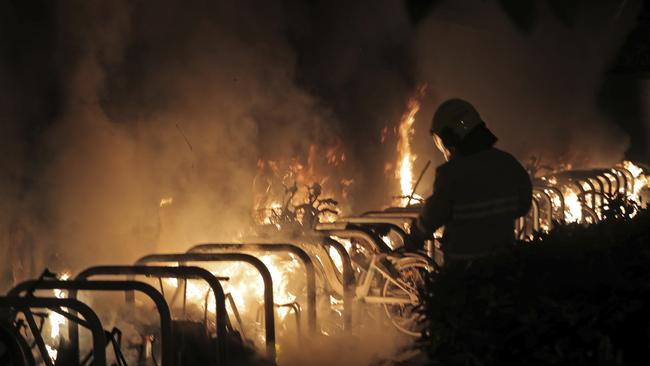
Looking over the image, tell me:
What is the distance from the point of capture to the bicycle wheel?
24.0 feet

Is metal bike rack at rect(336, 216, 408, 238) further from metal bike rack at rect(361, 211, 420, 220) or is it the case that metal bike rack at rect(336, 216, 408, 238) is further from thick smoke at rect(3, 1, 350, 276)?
thick smoke at rect(3, 1, 350, 276)

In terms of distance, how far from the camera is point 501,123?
17734 mm

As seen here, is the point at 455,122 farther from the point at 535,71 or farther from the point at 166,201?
the point at 535,71

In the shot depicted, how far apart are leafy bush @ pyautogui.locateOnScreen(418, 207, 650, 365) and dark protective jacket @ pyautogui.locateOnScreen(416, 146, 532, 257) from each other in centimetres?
187

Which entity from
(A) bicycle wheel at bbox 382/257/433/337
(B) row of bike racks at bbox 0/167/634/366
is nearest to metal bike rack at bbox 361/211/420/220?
(B) row of bike racks at bbox 0/167/634/366

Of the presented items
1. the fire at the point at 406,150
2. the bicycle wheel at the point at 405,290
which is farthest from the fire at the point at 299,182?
the bicycle wheel at the point at 405,290

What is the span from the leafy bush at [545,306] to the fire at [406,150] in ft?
31.3

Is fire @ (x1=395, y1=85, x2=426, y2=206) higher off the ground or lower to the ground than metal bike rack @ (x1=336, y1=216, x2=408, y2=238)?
higher

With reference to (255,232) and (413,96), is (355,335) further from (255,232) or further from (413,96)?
(413,96)

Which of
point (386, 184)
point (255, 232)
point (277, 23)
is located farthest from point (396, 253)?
point (386, 184)

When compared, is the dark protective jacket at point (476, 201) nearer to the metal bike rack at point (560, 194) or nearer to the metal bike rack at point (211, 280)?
the metal bike rack at point (211, 280)

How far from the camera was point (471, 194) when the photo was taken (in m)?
5.84

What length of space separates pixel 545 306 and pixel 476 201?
2.49 m

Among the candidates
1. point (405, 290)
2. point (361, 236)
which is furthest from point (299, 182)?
point (405, 290)
